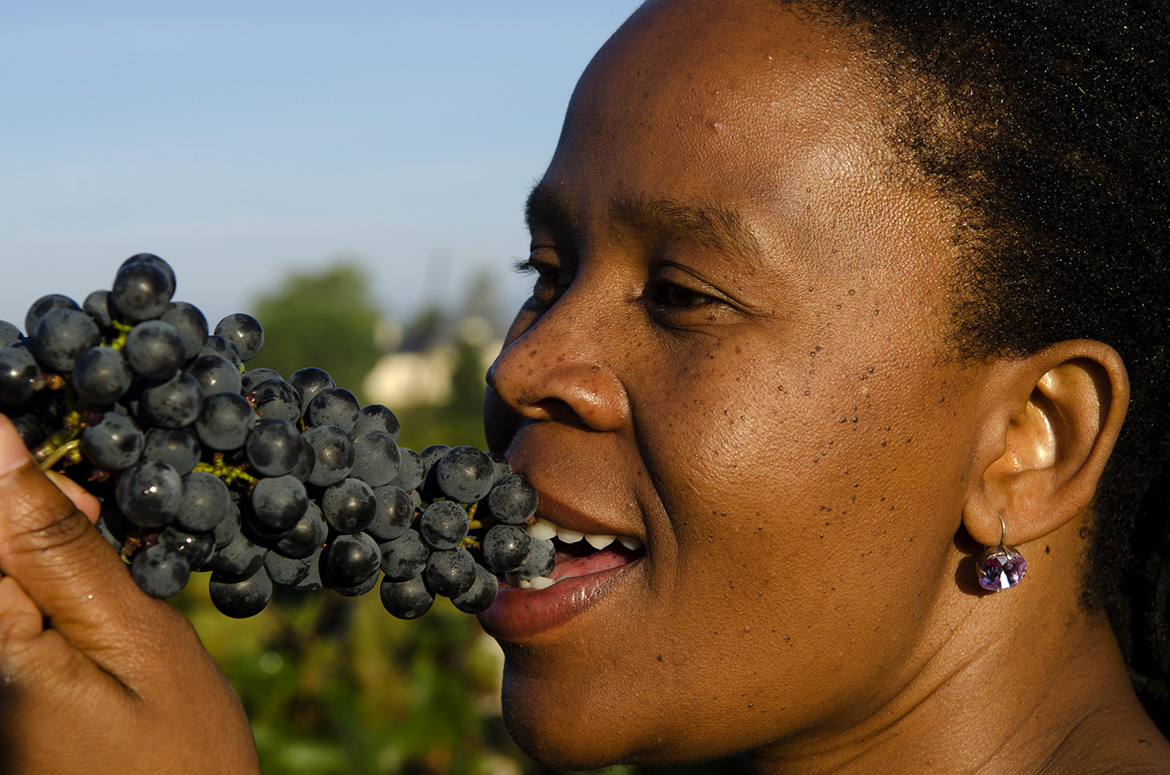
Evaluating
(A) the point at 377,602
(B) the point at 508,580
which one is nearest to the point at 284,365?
(A) the point at 377,602

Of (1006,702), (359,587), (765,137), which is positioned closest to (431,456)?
(359,587)

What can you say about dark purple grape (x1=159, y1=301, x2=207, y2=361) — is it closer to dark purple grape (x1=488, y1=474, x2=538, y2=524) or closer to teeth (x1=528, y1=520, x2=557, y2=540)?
dark purple grape (x1=488, y1=474, x2=538, y2=524)

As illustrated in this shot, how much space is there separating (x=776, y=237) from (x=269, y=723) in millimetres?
5298

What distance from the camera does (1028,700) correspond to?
2.36 m

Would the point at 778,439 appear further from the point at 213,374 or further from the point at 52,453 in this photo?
the point at 52,453

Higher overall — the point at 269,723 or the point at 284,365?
the point at 269,723

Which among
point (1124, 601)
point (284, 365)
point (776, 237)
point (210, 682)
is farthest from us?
point (284, 365)

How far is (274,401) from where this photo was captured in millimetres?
1837

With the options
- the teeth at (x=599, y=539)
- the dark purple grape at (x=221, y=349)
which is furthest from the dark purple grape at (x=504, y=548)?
the dark purple grape at (x=221, y=349)

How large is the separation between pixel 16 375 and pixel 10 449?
0.11 m

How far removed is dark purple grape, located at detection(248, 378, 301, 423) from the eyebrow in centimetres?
82

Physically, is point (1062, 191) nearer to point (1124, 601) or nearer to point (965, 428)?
point (965, 428)

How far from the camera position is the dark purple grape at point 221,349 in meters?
1.76

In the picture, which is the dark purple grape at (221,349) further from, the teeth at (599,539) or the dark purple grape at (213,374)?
the teeth at (599,539)
